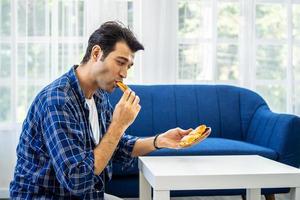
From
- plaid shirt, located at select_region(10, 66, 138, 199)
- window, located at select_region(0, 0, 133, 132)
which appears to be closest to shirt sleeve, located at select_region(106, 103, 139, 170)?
plaid shirt, located at select_region(10, 66, 138, 199)

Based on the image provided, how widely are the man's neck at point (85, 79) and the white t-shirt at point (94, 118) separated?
0.05 meters

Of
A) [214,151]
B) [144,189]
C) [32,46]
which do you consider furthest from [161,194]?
[32,46]

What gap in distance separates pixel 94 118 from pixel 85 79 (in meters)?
0.16

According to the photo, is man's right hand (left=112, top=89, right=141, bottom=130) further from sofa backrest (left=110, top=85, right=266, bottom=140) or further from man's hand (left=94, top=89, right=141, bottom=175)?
sofa backrest (left=110, top=85, right=266, bottom=140)

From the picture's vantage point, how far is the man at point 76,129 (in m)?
1.15

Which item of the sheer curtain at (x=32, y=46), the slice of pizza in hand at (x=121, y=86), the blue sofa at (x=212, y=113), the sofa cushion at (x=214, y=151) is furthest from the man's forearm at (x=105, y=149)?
the sheer curtain at (x=32, y=46)

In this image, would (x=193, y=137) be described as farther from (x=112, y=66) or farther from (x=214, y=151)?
(x=214, y=151)

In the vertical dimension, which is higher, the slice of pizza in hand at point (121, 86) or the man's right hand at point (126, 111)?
the slice of pizza in hand at point (121, 86)

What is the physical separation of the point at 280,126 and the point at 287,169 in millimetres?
1189

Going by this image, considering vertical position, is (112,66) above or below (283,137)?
above

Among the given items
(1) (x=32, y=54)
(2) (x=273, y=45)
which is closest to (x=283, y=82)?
(2) (x=273, y=45)

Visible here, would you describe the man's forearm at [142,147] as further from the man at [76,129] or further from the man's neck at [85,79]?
→ the man's neck at [85,79]

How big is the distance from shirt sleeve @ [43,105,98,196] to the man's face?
0.18 metres

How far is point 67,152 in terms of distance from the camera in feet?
3.74
